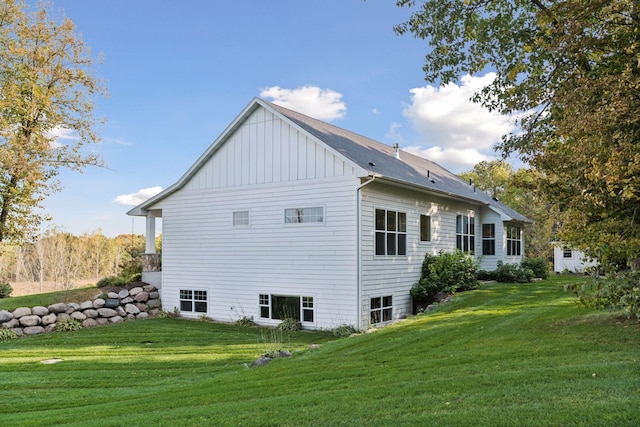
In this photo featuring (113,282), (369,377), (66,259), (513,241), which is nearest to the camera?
(369,377)

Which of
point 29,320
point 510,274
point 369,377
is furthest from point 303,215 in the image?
point 510,274

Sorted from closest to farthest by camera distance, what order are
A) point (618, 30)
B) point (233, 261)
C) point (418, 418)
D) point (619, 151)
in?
point (418, 418) < point (619, 151) < point (618, 30) < point (233, 261)

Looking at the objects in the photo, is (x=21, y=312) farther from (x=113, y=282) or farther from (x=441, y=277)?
(x=441, y=277)

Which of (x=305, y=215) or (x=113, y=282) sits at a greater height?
(x=305, y=215)

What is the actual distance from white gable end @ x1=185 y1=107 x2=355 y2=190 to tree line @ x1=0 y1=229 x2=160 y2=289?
47.9 ft

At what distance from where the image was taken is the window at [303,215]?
1352 cm

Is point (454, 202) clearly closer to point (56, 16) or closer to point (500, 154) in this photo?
point (500, 154)

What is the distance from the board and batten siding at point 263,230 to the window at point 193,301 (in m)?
0.25

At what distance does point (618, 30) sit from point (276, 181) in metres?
9.69

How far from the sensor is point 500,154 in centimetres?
920

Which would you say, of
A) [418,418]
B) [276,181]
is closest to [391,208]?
[276,181]

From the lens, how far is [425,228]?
52.8 feet

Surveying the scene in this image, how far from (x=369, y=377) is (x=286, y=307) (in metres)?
8.06

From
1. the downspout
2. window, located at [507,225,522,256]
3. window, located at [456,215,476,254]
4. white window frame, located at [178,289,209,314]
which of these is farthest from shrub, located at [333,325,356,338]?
window, located at [507,225,522,256]
